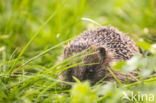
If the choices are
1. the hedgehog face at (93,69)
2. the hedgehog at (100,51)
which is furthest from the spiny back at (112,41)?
the hedgehog face at (93,69)

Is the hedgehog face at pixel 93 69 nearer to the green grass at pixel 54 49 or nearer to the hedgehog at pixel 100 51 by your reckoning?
the hedgehog at pixel 100 51

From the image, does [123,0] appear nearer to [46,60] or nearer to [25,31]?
[25,31]

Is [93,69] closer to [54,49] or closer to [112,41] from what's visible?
[112,41]

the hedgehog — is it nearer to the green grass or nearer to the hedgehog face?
the hedgehog face

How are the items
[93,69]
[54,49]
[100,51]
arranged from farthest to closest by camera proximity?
[54,49], [100,51], [93,69]

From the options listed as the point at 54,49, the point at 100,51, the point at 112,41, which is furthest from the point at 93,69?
the point at 54,49

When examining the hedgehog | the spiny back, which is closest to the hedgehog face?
the hedgehog

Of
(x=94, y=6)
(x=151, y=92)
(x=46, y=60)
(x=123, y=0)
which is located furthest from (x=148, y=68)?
(x=94, y=6)
